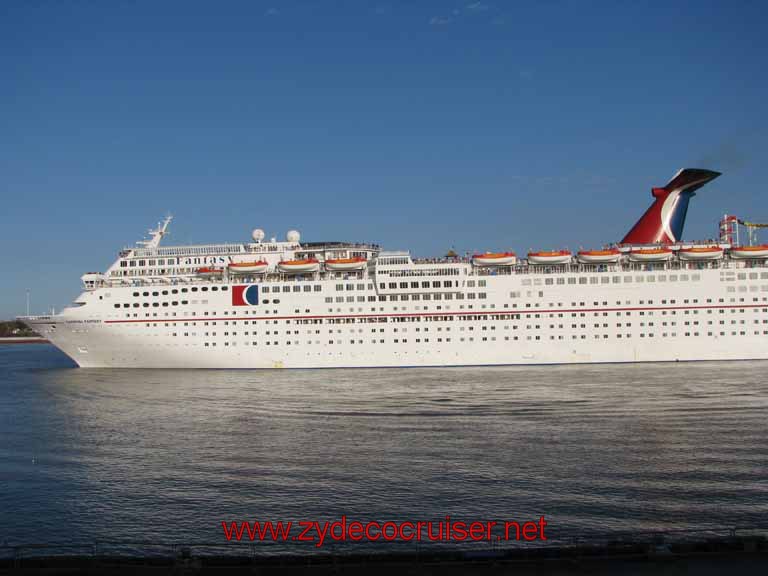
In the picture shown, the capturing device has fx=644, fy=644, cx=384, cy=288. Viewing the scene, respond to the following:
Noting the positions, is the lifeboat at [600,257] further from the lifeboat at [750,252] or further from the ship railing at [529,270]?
the lifeboat at [750,252]

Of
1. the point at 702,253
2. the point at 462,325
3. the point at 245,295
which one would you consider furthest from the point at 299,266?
the point at 702,253

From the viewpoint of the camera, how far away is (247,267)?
46469mm

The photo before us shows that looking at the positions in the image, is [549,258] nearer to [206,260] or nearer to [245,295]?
[245,295]

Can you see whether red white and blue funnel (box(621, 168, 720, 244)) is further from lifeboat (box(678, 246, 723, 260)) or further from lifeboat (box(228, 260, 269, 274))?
lifeboat (box(228, 260, 269, 274))

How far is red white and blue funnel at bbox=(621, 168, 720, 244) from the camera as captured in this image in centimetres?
5003

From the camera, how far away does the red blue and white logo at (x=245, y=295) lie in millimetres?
45500

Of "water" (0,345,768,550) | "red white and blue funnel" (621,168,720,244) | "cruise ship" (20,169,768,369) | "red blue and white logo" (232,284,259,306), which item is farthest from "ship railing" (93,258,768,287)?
"water" (0,345,768,550)

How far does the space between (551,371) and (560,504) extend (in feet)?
86.0

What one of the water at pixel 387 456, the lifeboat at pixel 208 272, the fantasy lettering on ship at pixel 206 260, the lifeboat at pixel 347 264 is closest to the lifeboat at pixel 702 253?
the water at pixel 387 456

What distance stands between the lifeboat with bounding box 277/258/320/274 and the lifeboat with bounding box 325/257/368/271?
103cm

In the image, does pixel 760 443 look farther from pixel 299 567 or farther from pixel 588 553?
pixel 299 567

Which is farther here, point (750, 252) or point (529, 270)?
point (529, 270)

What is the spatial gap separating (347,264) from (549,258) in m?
14.2

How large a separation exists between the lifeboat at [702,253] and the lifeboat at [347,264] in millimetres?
22484
